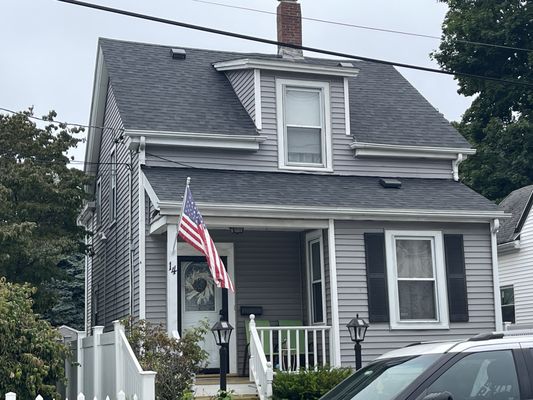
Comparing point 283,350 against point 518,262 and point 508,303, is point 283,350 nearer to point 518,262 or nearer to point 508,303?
point 518,262

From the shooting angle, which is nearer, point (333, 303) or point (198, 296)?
point (333, 303)

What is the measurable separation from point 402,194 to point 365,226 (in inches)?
58.2

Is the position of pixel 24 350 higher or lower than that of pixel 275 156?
lower

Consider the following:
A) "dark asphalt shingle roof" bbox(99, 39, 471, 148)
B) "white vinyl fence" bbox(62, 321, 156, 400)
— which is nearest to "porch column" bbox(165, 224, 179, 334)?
"white vinyl fence" bbox(62, 321, 156, 400)

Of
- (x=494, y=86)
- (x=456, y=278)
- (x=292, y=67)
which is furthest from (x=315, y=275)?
(x=494, y=86)

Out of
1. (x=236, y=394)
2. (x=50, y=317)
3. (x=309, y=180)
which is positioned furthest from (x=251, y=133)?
(x=50, y=317)

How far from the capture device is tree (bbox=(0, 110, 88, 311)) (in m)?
17.4

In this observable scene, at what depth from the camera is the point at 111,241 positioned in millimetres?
19516

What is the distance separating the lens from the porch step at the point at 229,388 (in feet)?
48.4

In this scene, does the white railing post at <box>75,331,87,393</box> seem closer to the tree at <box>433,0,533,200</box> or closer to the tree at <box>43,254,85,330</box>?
the tree at <box>43,254,85,330</box>

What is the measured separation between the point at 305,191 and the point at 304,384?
4.23 m

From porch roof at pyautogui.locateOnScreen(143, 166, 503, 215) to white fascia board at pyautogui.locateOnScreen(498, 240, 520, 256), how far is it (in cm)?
893

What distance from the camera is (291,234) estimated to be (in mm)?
17672

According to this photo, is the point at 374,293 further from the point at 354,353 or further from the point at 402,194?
the point at 402,194
